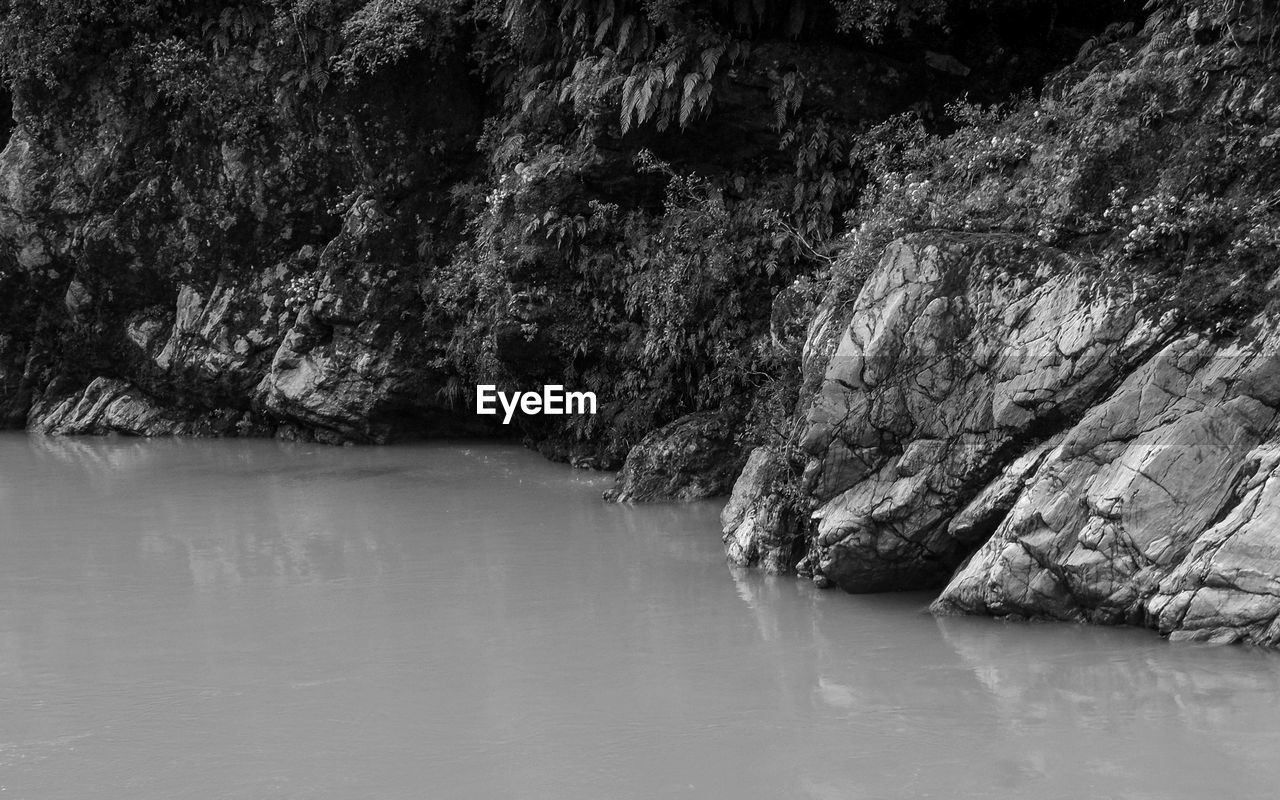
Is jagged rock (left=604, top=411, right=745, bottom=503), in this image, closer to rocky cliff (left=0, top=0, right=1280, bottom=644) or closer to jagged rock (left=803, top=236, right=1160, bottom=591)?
rocky cliff (left=0, top=0, right=1280, bottom=644)

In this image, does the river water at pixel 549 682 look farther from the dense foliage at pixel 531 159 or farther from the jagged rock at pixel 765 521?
the dense foliage at pixel 531 159

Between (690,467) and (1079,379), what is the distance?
5.95 m

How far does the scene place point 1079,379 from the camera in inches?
365

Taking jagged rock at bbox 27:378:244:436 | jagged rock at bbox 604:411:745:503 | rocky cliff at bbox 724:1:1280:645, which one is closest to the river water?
rocky cliff at bbox 724:1:1280:645

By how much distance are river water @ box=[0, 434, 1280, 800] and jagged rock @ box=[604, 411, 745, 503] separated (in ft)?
4.52

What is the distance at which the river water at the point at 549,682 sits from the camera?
6871 mm

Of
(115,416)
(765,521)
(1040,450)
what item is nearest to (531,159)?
(765,521)

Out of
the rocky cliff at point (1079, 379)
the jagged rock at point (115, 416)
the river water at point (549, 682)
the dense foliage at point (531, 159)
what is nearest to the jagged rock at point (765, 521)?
the rocky cliff at point (1079, 379)

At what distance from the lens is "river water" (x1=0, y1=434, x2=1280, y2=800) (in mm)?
Result: 6871

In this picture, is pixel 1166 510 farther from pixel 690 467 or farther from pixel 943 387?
pixel 690 467

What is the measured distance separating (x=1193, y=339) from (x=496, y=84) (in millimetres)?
11685

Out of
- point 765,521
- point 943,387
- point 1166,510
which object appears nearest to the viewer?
point 1166,510

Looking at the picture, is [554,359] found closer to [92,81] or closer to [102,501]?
[102,501]

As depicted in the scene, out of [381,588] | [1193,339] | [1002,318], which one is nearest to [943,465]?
[1002,318]
